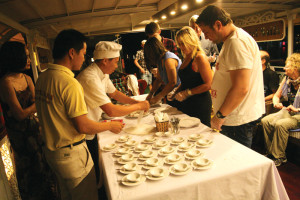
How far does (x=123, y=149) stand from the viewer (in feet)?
5.04

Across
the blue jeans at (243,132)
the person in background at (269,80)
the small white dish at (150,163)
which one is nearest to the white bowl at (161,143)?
the small white dish at (150,163)

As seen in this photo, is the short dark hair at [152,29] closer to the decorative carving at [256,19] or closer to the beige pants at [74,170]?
the beige pants at [74,170]

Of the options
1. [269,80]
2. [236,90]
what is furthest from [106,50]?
[269,80]

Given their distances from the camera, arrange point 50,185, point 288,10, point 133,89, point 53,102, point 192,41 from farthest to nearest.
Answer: point 133,89
point 288,10
point 50,185
point 192,41
point 53,102

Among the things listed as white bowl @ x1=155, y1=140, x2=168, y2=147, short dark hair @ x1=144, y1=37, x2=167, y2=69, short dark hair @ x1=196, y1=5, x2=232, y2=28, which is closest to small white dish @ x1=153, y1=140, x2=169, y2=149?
white bowl @ x1=155, y1=140, x2=168, y2=147

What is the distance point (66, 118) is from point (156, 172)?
2.16 ft

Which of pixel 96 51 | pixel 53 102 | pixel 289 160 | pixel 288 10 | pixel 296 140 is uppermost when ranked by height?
pixel 288 10

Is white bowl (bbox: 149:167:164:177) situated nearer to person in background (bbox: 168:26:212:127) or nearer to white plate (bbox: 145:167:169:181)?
white plate (bbox: 145:167:169:181)

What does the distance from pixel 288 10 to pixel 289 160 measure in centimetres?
322

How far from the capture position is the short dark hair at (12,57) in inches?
78.6

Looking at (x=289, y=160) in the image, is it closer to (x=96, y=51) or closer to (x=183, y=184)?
(x=183, y=184)

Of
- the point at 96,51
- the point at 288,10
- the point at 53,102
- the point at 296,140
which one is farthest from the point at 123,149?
the point at 288,10

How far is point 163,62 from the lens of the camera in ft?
8.44

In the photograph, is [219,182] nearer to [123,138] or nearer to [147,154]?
[147,154]
